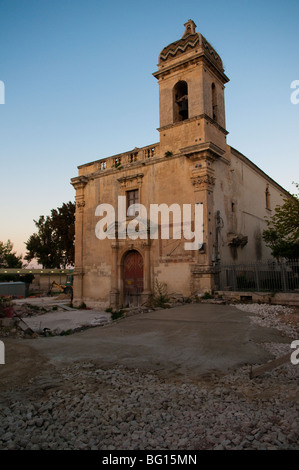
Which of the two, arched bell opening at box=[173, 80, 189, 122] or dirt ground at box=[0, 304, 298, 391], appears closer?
dirt ground at box=[0, 304, 298, 391]

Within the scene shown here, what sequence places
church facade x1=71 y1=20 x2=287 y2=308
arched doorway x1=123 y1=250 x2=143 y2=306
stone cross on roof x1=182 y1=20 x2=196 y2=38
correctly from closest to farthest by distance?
church facade x1=71 y1=20 x2=287 y2=308 < stone cross on roof x1=182 y1=20 x2=196 y2=38 < arched doorway x1=123 y1=250 x2=143 y2=306

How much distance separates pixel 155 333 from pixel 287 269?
21.9ft

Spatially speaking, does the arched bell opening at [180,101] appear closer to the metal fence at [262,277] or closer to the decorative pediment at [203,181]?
the decorative pediment at [203,181]

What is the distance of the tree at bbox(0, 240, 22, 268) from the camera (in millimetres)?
51775

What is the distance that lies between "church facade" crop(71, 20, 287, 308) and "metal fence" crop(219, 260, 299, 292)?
27.2 inches

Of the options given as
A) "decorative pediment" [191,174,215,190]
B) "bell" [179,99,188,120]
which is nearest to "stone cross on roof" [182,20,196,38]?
"bell" [179,99,188,120]

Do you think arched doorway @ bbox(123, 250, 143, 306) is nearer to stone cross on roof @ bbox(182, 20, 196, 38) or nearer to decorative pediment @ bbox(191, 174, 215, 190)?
decorative pediment @ bbox(191, 174, 215, 190)

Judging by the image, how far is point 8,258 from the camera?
51.8 m

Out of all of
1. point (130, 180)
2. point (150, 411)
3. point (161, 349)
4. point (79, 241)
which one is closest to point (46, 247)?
point (79, 241)

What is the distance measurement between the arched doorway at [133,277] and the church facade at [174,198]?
0.05 meters

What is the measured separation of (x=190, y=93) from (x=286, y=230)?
814 cm

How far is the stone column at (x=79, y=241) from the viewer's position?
60.9ft

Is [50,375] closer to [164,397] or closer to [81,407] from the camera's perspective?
[81,407]

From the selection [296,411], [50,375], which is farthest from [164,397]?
[50,375]
